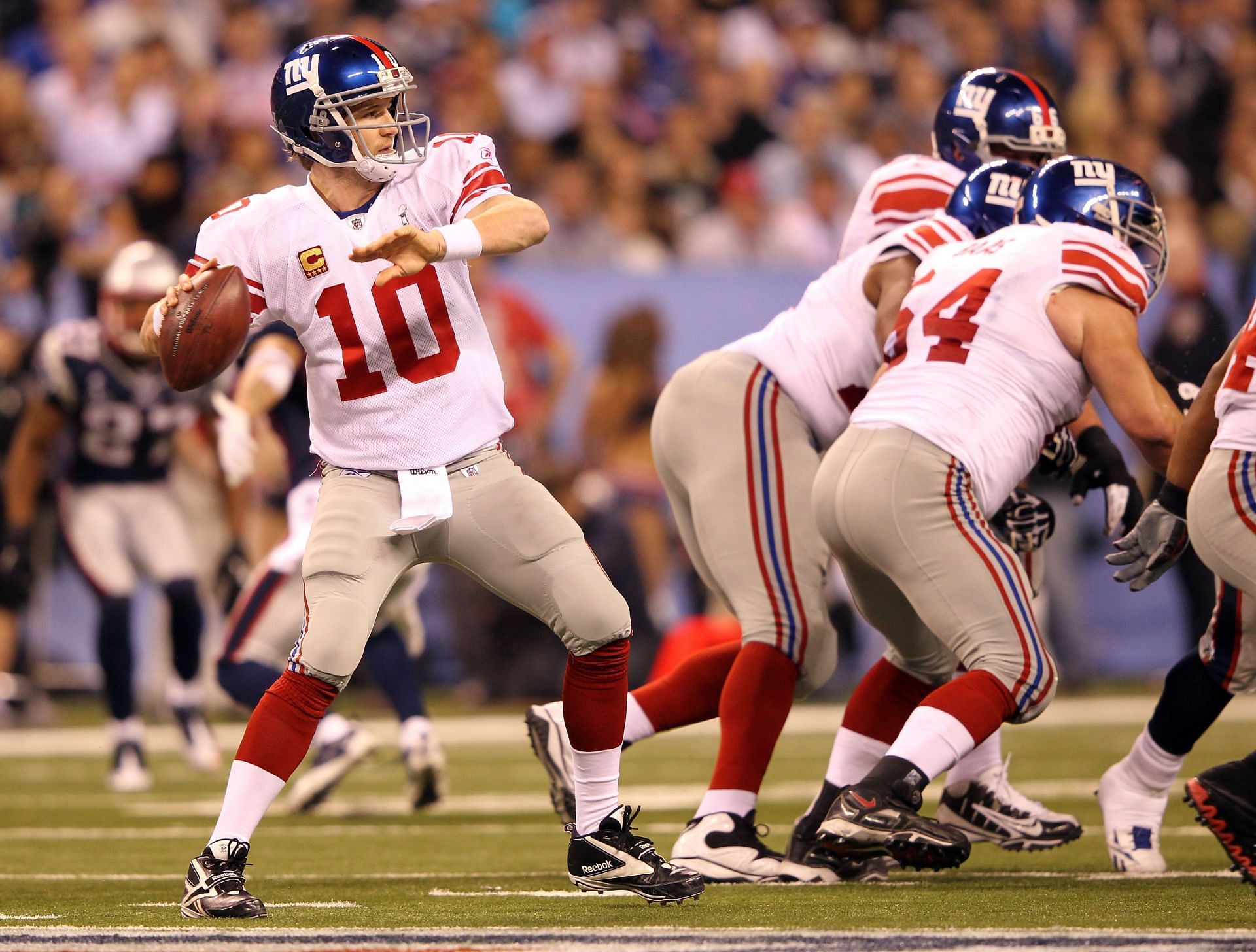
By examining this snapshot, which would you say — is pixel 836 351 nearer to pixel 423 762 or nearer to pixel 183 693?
pixel 423 762

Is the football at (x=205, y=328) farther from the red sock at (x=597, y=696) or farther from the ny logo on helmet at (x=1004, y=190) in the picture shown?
the ny logo on helmet at (x=1004, y=190)

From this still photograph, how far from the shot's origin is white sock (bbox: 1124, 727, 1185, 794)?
415 centimetres

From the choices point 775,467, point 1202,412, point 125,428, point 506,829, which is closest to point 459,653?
point 125,428

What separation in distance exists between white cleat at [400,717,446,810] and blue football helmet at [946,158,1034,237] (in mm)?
2294

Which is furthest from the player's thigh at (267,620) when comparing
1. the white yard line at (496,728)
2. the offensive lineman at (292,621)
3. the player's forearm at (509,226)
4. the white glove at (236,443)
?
the player's forearm at (509,226)

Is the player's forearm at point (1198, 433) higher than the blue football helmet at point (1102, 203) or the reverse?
the reverse

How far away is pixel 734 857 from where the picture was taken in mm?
3971

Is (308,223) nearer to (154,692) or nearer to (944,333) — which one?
(944,333)

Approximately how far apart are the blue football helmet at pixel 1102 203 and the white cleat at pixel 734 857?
138 cm

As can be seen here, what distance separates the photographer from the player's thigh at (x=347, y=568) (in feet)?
11.3

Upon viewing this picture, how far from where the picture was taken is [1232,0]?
1188 cm

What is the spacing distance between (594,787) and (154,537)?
12.8 feet

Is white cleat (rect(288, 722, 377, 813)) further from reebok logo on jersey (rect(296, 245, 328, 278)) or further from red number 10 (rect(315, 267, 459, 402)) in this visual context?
reebok logo on jersey (rect(296, 245, 328, 278))

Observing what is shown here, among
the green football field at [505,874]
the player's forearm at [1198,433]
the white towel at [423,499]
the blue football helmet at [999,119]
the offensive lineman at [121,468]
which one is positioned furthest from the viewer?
the offensive lineman at [121,468]
